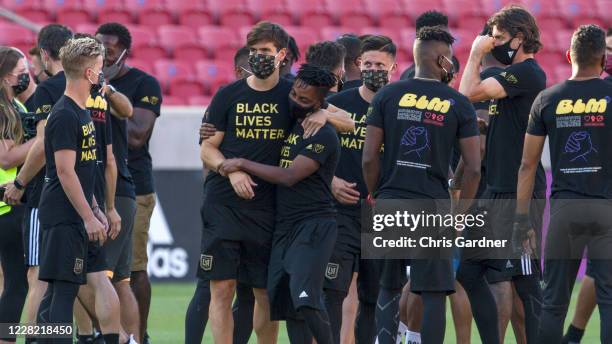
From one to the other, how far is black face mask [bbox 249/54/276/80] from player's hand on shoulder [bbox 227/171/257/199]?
0.61 metres

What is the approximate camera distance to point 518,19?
27.3 ft

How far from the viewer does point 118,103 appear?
8547 millimetres

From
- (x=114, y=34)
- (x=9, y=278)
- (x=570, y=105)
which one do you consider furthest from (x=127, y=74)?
(x=570, y=105)

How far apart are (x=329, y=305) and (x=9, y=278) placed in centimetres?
218

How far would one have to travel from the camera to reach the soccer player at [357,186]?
8.10 metres

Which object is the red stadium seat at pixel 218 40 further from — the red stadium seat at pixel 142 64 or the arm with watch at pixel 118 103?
the arm with watch at pixel 118 103

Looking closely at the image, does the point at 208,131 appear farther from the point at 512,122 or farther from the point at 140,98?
the point at 512,122

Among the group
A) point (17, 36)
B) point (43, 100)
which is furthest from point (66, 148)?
point (17, 36)

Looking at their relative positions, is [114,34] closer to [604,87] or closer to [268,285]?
[268,285]

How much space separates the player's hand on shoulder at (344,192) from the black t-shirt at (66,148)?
1.62 m

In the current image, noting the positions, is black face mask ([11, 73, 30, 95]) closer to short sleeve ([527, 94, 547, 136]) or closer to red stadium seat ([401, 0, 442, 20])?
short sleeve ([527, 94, 547, 136])

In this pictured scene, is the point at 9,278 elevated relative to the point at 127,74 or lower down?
lower down

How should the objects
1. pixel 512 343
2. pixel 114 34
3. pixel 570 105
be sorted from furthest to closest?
pixel 512 343, pixel 114 34, pixel 570 105

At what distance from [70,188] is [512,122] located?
303 cm
